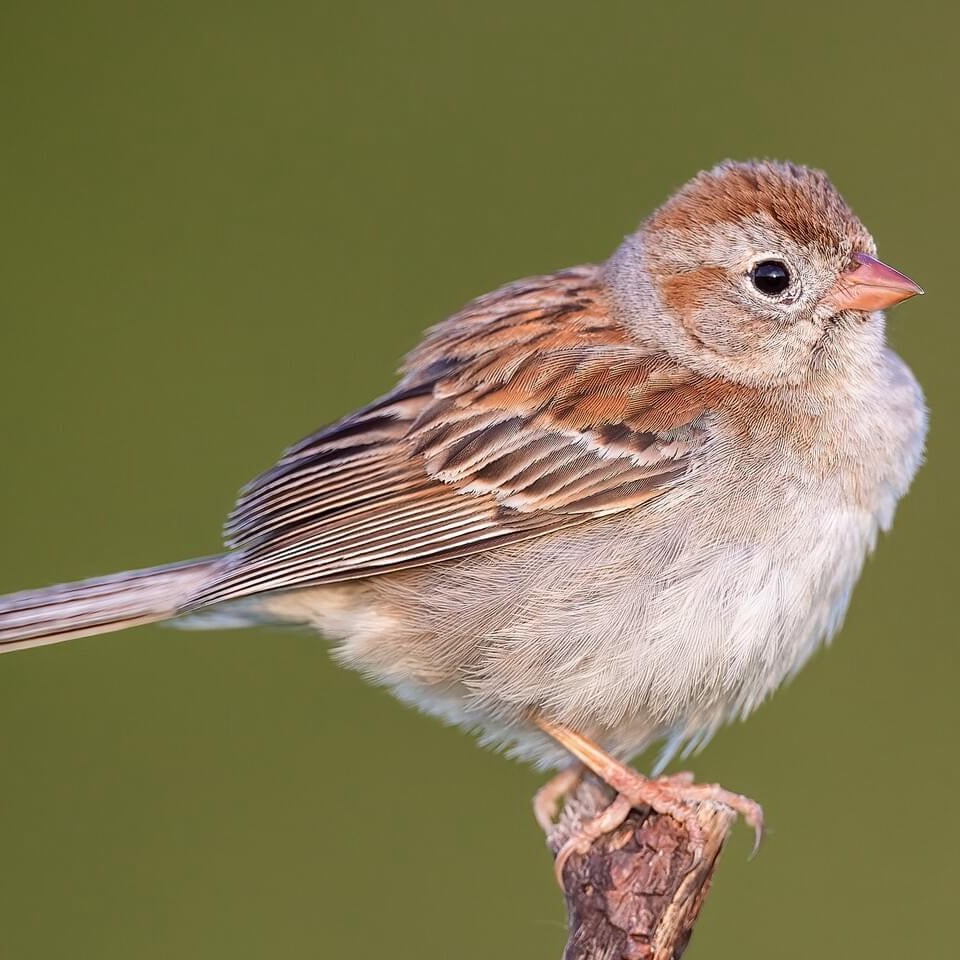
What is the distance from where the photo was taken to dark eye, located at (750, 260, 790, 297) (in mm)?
3832

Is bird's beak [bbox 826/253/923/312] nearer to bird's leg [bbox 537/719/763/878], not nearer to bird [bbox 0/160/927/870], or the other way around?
bird [bbox 0/160/927/870]

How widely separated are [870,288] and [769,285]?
0.81ft

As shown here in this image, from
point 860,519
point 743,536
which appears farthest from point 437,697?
point 860,519

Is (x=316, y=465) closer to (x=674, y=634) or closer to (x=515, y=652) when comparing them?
(x=515, y=652)

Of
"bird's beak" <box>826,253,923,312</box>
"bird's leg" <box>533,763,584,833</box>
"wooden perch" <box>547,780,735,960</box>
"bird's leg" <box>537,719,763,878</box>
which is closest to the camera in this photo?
"wooden perch" <box>547,780,735,960</box>

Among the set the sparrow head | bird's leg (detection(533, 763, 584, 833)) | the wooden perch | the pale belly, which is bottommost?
bird's leg (detection(533, 763, 584, 833))

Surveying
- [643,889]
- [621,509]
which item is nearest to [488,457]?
[621,509]

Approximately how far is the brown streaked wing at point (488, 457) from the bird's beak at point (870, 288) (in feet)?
1.29

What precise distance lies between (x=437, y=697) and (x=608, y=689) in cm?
50

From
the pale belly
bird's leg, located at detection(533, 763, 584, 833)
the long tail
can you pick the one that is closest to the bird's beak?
the pale belly

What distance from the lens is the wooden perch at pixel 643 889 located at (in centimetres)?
319

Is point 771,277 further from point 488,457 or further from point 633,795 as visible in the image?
point 633,795

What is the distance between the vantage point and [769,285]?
3.85 metres

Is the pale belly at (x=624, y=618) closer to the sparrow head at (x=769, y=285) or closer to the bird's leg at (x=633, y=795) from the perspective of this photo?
the bird's leg at (x=633, y=795)
